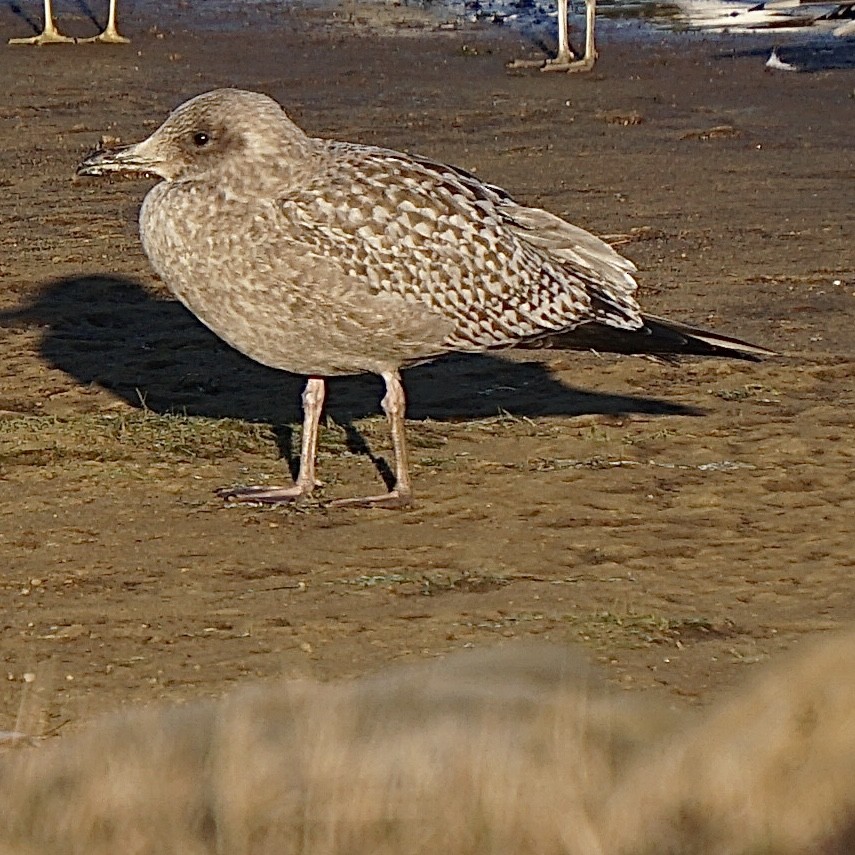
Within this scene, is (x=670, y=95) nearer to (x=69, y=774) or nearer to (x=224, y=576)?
(x=224, y=576)

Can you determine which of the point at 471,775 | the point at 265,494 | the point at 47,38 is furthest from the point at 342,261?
the point at 47,38

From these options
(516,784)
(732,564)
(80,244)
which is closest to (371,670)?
(732,564)

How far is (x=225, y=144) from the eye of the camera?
7309 mm

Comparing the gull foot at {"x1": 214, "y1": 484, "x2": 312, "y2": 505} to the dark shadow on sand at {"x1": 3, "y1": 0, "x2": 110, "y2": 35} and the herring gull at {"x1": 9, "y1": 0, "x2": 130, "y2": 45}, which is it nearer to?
the herring gull at {"x1": 9, "y1": 0, "x2": 130, "y2": 45}

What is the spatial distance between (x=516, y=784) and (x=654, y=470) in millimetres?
4993

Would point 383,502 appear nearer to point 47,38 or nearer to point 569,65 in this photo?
point 569,65

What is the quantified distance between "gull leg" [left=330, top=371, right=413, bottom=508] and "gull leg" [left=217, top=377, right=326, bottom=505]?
16 centimetres

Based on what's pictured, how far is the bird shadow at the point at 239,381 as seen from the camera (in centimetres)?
875

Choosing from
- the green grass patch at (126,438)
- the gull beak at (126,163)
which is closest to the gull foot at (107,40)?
the green grass patch at (126,438)

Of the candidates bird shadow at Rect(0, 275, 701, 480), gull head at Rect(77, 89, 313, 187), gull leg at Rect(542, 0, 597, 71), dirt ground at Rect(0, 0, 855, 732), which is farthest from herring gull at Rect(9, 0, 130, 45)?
gull head at Rect(77, 89, 313, 187)

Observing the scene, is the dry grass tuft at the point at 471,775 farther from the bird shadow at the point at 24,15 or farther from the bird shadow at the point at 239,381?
the bird shadow at the point at 24,15

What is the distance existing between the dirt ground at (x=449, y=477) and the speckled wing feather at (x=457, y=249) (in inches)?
25.3

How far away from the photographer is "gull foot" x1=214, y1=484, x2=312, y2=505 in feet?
24.5

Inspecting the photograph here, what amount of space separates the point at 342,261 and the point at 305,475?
931mm
